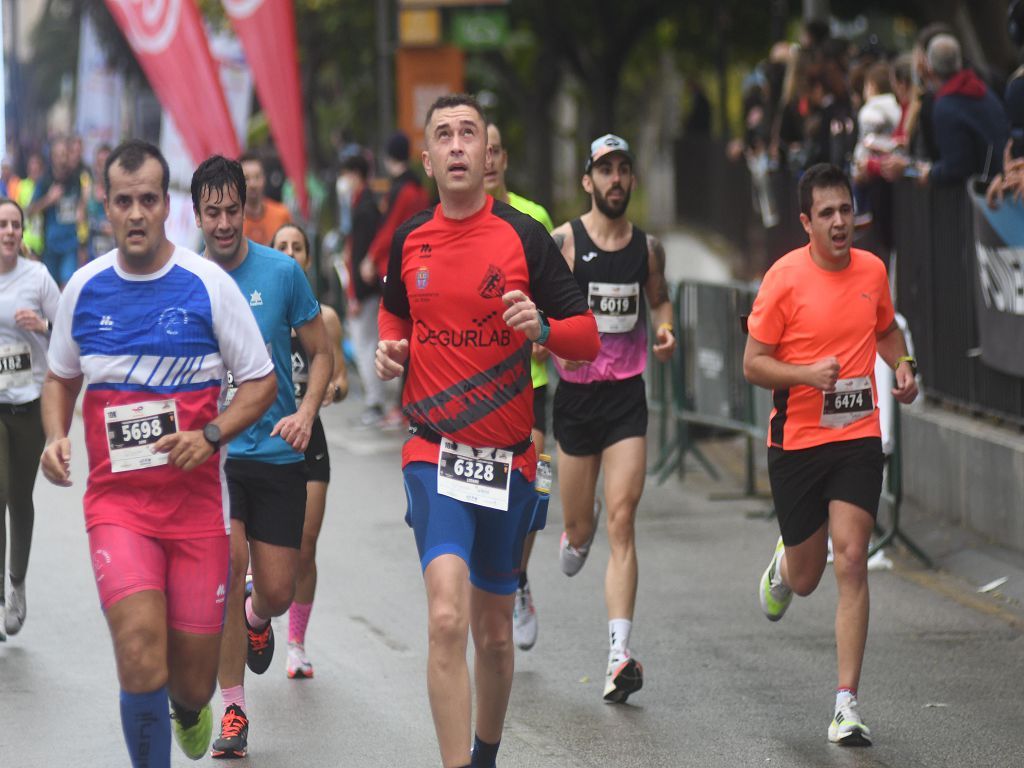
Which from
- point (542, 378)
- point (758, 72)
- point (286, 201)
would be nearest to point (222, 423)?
point (542, 378)

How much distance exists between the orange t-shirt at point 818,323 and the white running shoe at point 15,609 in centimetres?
377

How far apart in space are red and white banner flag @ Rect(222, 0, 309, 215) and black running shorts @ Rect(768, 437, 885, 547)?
12784mm

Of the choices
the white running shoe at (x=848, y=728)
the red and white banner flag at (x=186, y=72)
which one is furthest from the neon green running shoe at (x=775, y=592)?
the red and white banner flag at (x=186, y=72)

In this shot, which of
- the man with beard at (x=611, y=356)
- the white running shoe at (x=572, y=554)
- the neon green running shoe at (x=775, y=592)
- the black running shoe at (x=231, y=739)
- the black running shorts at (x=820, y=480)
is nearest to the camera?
the black running shoe at (x=231, y=739)

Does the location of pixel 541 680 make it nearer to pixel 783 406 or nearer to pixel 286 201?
pixel 783 406

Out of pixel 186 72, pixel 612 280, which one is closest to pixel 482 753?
pixel 612 280

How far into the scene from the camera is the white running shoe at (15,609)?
358 inches

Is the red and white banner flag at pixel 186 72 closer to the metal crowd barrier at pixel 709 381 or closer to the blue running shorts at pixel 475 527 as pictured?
the metal crowd barrier at pixel 709 381

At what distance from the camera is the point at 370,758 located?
704 cm

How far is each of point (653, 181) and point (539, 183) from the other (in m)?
9.62

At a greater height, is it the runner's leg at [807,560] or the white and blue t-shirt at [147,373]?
the white and blue t-shirt at [147,373]

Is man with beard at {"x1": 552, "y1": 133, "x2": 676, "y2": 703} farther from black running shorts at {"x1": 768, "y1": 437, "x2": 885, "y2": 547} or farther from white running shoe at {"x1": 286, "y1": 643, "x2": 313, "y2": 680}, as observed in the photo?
white running shoe at {"x1": 286, "y1": 643, "x2": 313, "y2": 680}

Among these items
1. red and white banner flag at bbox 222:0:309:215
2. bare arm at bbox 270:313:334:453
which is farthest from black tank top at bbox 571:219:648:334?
red and white banner flag at bbox 222:0:309:215

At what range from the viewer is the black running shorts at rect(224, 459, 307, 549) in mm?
7262
